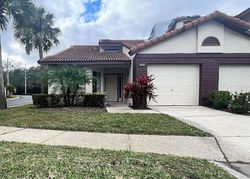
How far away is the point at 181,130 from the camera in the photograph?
805 cm

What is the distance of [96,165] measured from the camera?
4.52m

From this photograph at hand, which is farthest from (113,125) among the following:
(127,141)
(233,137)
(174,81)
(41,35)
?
(41,35)

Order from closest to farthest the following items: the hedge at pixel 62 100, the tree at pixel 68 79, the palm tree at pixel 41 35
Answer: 1. the tree at pixel 68 79
2. the hedge at pixel 62 100
3. the palm tree at pixel 41 35

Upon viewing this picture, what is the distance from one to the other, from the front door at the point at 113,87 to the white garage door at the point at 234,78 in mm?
8417

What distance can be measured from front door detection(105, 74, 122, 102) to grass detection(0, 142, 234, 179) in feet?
51.9

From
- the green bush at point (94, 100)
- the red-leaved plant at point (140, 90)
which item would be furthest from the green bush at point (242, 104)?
the green bush at point (94, 100)

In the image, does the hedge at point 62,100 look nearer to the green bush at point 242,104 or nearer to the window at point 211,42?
the window at point 211,42

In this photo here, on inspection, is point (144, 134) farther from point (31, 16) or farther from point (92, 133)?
point (31, 16)

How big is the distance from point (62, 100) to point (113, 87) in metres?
6.59

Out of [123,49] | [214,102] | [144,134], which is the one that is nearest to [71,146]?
[144,134]

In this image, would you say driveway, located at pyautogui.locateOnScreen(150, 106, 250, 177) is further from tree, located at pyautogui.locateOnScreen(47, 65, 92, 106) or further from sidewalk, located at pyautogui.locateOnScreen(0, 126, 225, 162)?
tree, located at pyautogui.locateOnScreen(47, 65, 92, 106)

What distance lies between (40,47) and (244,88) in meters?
20.5

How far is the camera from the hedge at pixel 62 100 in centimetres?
1538

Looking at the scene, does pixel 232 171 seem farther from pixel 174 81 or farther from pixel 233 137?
pixel 174 81
